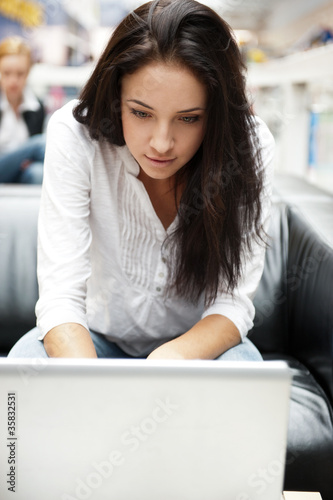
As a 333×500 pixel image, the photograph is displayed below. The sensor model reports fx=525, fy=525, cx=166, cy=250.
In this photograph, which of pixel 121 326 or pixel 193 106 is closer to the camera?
pixel 193 106

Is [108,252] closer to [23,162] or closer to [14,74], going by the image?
[23,162]

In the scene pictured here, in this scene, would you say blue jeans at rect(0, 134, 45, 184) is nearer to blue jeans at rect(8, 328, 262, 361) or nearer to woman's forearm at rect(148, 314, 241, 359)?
blue jeans at rect(8, 328, 262, 361)

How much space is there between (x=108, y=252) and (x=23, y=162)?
162 centimetres

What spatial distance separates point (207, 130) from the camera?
0.89 metres

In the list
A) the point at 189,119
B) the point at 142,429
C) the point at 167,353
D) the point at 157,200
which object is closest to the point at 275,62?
the point at 157,200

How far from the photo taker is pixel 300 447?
1042mm

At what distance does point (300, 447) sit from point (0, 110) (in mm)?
2553

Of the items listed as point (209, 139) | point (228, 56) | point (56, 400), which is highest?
point (228, 56)

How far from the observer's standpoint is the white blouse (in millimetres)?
929

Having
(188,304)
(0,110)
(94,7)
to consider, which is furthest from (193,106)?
(94,7)

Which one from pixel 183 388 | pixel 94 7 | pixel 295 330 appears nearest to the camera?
pixel 183 388

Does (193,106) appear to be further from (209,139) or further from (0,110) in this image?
(0,110)

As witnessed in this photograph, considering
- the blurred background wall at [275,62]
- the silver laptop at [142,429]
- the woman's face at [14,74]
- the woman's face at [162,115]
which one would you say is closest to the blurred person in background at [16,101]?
the woman's face at [14,74]

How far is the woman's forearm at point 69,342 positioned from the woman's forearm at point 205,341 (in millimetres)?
107
